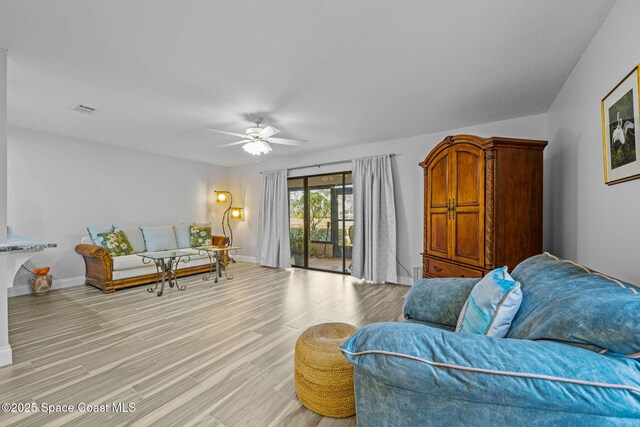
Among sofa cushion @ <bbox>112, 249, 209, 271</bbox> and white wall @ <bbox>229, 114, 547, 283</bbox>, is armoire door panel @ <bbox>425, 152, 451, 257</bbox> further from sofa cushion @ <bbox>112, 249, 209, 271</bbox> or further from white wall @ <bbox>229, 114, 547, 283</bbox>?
sofa cushion @ <bbox>112, 249, 209, 271</bbox>

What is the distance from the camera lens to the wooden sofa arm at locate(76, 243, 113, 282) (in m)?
3.96

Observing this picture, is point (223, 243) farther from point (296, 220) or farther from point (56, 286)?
point (56, 286)

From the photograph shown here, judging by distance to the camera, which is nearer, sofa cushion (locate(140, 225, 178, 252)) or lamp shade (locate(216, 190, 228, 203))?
sofa cushion (locate(140, 225, 178, 252))

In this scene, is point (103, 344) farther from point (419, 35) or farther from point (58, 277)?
point (419, 35)

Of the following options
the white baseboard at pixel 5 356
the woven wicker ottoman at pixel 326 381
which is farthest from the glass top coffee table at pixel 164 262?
the woven wicker ottoman at pixel 326 381

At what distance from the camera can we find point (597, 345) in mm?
789

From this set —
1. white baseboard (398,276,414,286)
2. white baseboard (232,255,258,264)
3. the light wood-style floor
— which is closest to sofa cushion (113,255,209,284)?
the light wood-style floor

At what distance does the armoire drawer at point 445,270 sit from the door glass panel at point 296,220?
3.07 metres

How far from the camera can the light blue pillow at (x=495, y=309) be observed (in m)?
1.17

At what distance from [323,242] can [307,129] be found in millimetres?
2501

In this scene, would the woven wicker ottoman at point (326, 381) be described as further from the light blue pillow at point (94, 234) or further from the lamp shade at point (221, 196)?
the lamp shade at point (221, 196)

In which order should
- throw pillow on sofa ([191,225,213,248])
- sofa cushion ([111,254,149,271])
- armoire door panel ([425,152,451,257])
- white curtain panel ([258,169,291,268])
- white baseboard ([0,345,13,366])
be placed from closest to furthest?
white baseboard ([0,345,13,366]), armoire door panel ([425,152,451,257]), sofa cushion ([111,254,149,271]), throw pillow on sofa ([191,225,213,248]), white curtain panel ([258,169,291,268])

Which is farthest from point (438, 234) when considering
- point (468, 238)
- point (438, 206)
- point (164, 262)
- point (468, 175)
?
point (164, 262)

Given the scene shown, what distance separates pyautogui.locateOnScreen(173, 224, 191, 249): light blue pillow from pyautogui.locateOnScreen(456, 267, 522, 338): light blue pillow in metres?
5.46
